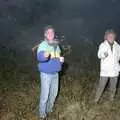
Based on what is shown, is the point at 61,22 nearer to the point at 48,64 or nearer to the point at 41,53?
the point at 48,64

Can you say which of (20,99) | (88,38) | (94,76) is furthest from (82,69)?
(88,38)

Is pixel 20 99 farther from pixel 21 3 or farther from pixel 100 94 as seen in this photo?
pixel 21 3

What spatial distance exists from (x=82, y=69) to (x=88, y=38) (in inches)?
144

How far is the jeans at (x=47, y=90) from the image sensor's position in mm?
6949

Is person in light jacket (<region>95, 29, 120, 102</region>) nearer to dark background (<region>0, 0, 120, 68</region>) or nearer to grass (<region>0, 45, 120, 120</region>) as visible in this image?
grass (<region>0, 45, 120, 120</region>)

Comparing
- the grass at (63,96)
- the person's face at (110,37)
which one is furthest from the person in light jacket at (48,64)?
the person's face at (110,37)

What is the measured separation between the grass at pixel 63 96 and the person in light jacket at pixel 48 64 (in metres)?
0.57

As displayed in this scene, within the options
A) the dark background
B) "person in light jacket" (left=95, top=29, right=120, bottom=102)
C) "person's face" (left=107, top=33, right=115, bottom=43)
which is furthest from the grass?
"person's face" (left=107, top=33, right=115, bottom=43)

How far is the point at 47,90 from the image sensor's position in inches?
276

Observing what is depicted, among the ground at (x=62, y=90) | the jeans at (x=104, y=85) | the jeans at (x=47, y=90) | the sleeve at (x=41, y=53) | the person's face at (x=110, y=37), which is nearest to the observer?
the sleeve at (x=41, y=53)

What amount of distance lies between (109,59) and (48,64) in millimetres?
1454

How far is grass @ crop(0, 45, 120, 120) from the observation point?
301 inches

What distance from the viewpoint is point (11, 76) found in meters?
9.88

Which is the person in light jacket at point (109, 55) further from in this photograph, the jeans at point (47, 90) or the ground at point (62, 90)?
the jeans at point (47, 90)
